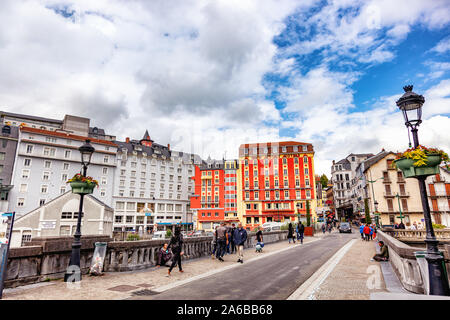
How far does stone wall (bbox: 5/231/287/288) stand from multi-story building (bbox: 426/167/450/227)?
5305 cm

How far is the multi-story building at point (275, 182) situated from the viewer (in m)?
65.3

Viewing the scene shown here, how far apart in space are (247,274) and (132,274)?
13.6 feet

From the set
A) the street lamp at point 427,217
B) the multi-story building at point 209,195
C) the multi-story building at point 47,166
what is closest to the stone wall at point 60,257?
the street lamp at point 427,217

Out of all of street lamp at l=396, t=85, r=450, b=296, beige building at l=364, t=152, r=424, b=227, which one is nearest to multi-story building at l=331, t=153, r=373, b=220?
beige building at l=364, t=152, r=424, b=227

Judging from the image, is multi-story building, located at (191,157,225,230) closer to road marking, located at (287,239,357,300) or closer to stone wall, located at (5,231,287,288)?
stone wall, located at (5,231,287,288)

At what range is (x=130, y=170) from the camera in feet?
216

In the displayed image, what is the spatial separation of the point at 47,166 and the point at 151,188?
2382 centimetres

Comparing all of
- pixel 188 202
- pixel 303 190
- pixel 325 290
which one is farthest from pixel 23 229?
pixel 303 190

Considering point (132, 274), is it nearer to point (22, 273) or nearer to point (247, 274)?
point (22, 273)

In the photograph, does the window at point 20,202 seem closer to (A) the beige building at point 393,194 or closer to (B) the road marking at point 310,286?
(B) the road marking at point 310,286

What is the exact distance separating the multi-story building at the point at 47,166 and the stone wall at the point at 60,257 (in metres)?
51.6

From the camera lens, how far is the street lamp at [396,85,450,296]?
16.4 ft

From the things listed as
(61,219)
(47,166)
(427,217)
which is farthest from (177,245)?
(47,166)

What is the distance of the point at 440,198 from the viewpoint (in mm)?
45594
